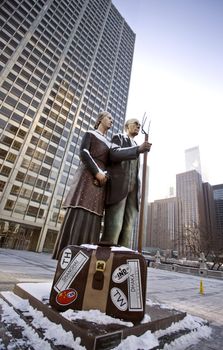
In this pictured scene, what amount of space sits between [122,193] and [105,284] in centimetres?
115

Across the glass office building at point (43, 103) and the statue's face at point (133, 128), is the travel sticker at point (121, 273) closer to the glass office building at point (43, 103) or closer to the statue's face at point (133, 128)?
the statue's face at point (133, 128)

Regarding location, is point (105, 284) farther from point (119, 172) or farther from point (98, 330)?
point (119, 172)

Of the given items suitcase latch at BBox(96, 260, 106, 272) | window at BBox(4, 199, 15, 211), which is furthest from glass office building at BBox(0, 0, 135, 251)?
suitcase latch at BBox(96, 260, 106, 272)

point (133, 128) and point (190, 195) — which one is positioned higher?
point (190, 195)

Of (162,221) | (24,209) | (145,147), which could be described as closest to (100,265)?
(145,147)

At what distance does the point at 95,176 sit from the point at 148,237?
123166 mm

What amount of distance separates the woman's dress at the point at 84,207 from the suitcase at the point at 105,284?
54cm

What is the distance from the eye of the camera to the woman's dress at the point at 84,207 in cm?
212

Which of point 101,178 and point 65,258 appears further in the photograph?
point 101,178

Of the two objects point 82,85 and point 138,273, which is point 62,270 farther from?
point 82,85

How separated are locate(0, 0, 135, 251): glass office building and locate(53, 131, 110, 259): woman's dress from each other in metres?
28.4

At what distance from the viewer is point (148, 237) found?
116m

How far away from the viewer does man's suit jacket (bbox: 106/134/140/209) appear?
2367 millimetres

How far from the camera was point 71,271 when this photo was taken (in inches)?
61.2
